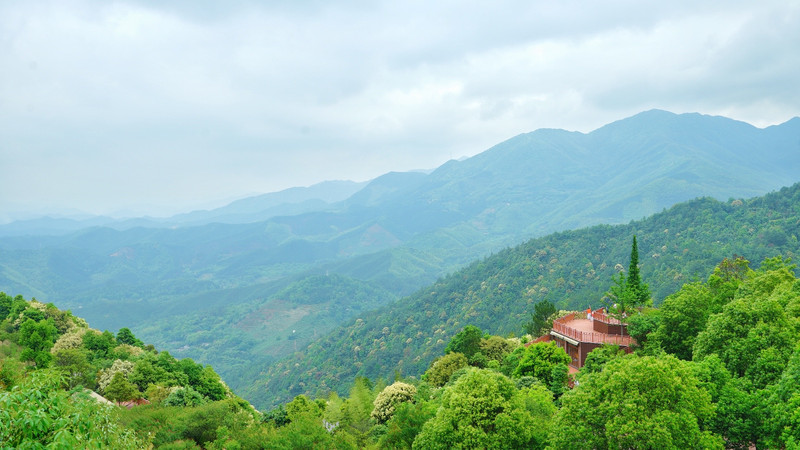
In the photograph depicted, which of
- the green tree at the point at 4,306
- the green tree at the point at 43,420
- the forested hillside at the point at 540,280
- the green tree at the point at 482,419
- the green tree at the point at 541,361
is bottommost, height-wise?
the forested hillside at the point at 540,280

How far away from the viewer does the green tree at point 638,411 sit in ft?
45.2

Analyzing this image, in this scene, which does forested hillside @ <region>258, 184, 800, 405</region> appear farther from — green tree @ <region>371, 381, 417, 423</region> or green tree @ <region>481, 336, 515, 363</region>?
green tree @ <region>371, 381, 417, 423</region>

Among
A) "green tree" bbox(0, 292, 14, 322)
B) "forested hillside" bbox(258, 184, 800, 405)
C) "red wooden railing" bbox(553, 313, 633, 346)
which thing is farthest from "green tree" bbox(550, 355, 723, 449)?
"forested hillside" bbox(258, 184, 800, 405)

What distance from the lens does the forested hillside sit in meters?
78.1

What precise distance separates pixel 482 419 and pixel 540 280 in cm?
8375

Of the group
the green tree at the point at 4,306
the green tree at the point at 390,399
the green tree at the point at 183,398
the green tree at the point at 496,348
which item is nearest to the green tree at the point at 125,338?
the green tree at the point at 4,306

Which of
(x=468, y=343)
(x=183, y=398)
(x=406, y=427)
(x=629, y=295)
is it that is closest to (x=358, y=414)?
(x=406, y=427)

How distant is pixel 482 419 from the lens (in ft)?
54.6

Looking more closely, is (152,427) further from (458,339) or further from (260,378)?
(260,378)

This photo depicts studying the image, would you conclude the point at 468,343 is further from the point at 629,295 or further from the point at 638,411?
the point at 638,411

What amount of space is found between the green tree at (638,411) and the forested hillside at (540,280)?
58.3 metres

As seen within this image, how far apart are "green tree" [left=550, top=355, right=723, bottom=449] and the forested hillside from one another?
58.3 m

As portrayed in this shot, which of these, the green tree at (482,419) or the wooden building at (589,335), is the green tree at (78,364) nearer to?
the green tree at (482,419)

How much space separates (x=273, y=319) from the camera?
197m
